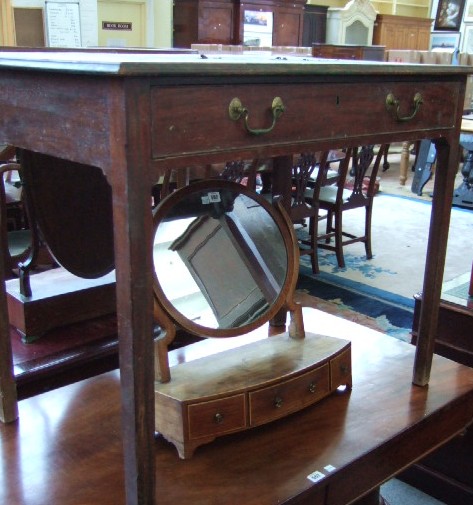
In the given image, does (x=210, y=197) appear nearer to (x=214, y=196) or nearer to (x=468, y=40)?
(x=214, y=196)

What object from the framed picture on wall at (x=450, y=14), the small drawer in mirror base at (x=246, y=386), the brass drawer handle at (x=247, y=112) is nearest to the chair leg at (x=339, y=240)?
the small drawer in mirror base at (x=246, y=386)

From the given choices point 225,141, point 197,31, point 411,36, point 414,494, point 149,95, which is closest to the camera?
point 149,95

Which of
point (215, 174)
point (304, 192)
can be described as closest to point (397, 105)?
point (215, 174)

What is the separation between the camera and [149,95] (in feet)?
2.81

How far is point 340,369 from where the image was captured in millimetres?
1453

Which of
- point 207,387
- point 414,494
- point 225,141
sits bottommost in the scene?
point 414,494

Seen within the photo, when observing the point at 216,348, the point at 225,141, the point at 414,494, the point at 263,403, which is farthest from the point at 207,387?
the point at 414,494

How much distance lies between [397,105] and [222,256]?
0.57 meters

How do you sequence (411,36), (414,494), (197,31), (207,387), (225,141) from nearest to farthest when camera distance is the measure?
(225,141) → (207,387) → (414,494) → (197,31) → (411,36)

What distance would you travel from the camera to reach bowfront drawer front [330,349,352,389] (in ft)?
4.70

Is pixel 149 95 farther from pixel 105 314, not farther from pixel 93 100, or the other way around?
pixel 105 314

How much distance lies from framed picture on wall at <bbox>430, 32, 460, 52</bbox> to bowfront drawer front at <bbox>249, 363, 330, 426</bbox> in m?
14.6

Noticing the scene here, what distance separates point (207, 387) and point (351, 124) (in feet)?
1.91

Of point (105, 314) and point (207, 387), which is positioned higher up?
point (207, 387)
